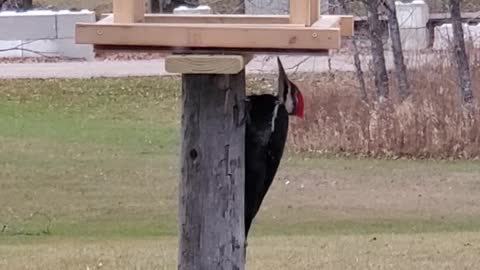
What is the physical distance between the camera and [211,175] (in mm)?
3893

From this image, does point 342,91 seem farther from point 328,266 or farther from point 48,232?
point 328,266

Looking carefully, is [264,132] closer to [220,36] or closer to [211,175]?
[211,175]

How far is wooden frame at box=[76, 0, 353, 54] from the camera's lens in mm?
3719

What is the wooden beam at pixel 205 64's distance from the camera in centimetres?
370

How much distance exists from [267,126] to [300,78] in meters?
16.6

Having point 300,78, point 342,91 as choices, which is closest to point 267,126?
point 342,91

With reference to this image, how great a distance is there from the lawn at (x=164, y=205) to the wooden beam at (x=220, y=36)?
3.45 meters

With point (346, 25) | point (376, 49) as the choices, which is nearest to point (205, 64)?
point (346, 25)

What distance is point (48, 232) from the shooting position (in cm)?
1064

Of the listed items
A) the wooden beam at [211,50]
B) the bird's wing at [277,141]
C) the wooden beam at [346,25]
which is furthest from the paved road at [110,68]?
the wooden beam at [211,50]

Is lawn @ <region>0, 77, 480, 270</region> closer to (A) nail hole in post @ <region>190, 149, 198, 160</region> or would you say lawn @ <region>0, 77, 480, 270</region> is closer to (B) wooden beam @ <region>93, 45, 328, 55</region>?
(A) nail hole in post @ <region>190, 149, 198, 160</region>

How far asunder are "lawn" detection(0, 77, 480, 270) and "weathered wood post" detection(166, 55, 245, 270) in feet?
10.5

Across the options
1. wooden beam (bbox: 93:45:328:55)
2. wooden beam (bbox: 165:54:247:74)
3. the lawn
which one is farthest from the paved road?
wooden beam (bbox: 165:54:247:74)

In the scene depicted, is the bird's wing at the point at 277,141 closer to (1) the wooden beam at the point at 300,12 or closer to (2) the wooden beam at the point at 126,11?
(1) the wooden beam at the point at 300,12
